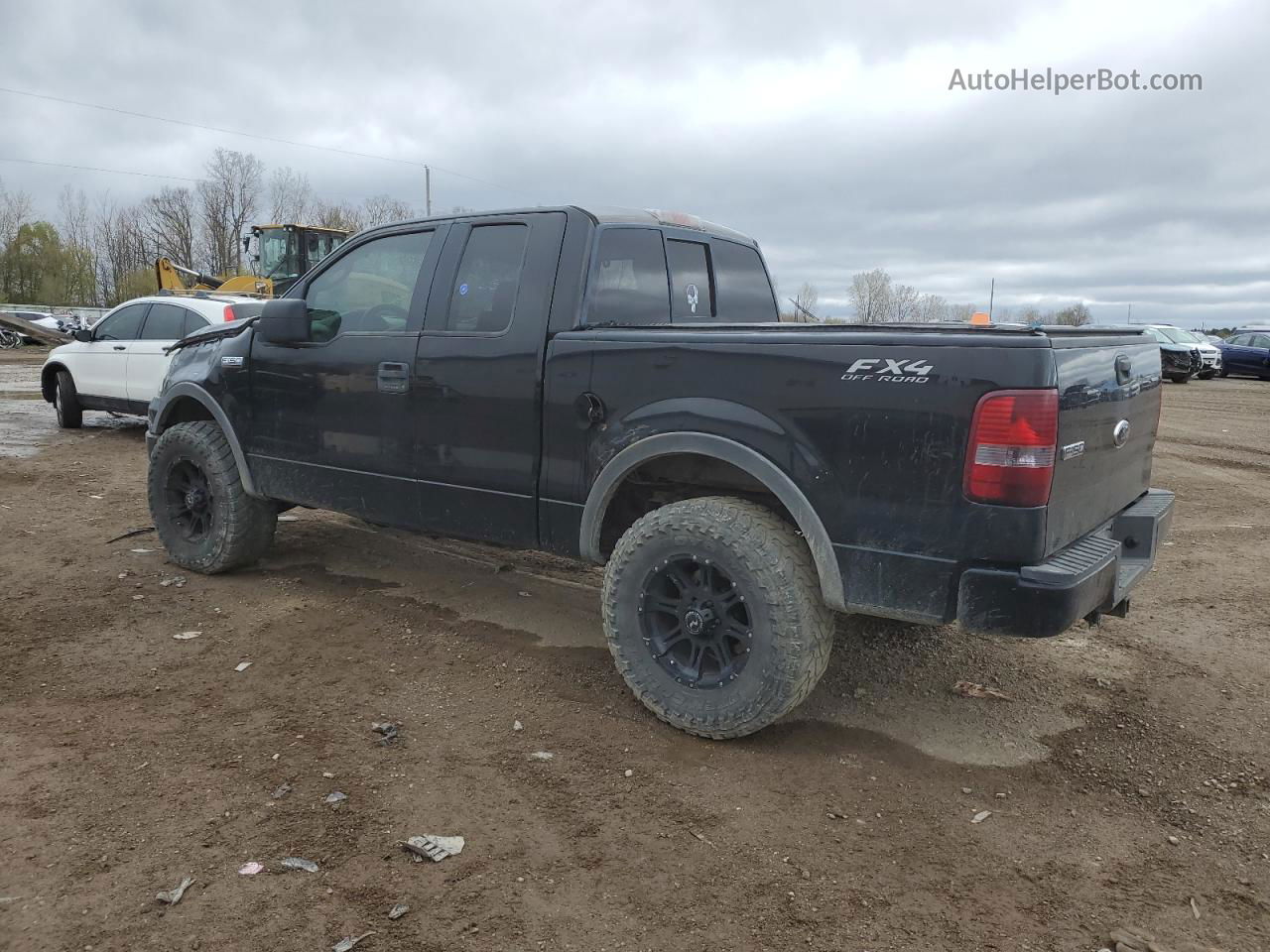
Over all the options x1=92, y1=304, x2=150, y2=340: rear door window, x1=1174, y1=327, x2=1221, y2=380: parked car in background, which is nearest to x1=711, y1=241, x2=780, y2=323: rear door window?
x1=92, y1=304, x2=150, y2=340: rear door window

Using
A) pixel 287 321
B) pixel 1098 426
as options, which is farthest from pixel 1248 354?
pixel 287 321

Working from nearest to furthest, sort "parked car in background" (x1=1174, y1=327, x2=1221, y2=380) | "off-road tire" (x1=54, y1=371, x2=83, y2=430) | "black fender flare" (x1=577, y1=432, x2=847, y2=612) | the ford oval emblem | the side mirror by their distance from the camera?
"black fender flare" (x1=577, y1=432, x2=847, y2=612) < the ford oval emblem < the side mirror < "off-road tire" (x1=54, y1=371, x2=83, y2=430) < "parked car in background" (x1=1174, y1=327, x2=1221, y2=380)

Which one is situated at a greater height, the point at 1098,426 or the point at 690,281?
the point at 690,281

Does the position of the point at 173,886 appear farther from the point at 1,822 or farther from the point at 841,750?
the point at 841,750

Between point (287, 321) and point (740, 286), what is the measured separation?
93.3 inches

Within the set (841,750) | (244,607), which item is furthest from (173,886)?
(244,607)

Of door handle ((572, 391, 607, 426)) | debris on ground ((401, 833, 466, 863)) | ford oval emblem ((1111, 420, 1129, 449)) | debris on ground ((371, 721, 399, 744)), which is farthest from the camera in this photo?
door handle ((572, 391, 607, 426))

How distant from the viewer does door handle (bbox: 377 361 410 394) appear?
14.0 feet

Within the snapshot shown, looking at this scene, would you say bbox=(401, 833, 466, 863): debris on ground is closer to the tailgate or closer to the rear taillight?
the rear taillight

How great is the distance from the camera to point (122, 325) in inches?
426

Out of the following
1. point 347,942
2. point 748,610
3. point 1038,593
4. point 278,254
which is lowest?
point 347,942

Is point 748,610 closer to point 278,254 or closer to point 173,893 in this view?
point 173,893

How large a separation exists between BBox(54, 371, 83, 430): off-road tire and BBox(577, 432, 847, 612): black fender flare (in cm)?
1048

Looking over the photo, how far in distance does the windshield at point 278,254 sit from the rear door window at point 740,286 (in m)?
17.3
